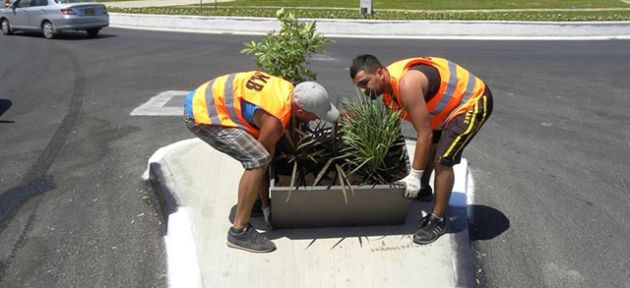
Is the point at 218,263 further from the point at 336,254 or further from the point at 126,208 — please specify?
the point at 126,208

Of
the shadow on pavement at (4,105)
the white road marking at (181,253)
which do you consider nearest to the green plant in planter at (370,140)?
the white road marking at (181,253)

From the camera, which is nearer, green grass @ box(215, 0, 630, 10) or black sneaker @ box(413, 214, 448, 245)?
black sneaker @ box(413, 214, 448, 245)

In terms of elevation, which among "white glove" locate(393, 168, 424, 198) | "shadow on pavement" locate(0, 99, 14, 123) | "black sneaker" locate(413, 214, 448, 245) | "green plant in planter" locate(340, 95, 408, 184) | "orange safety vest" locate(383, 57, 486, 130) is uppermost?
"orange safety vest" locate(383, 57, 486, 130)

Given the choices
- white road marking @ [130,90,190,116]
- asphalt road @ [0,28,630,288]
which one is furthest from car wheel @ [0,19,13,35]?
white road marking @ [130,90,190,116]

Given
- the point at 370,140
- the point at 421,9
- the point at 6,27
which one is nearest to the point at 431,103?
the point at 370,140

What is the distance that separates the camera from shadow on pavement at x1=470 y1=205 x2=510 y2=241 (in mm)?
4602

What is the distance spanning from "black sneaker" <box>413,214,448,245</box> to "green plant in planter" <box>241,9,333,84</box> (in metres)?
1.76

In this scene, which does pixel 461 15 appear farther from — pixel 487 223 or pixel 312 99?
pixel 312 99

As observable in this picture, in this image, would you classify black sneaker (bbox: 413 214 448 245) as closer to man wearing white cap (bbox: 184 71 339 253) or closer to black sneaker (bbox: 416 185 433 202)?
black sneaker (bbox: 416 185 433 202)

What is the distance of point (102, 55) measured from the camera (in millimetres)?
13641

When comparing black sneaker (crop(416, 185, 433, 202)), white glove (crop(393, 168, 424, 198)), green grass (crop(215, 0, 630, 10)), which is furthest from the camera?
green grass (crop(215, 0, 630, 10))

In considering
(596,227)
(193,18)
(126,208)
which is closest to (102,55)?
(193,18)

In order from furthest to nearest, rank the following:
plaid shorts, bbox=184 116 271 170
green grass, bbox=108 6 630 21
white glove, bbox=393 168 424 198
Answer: green grass, bbox=108 6 630 21, white glove, bbox=393 168 424 198, plaid shorts, bbox=184 116 271 170

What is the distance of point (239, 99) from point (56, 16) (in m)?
15.3
